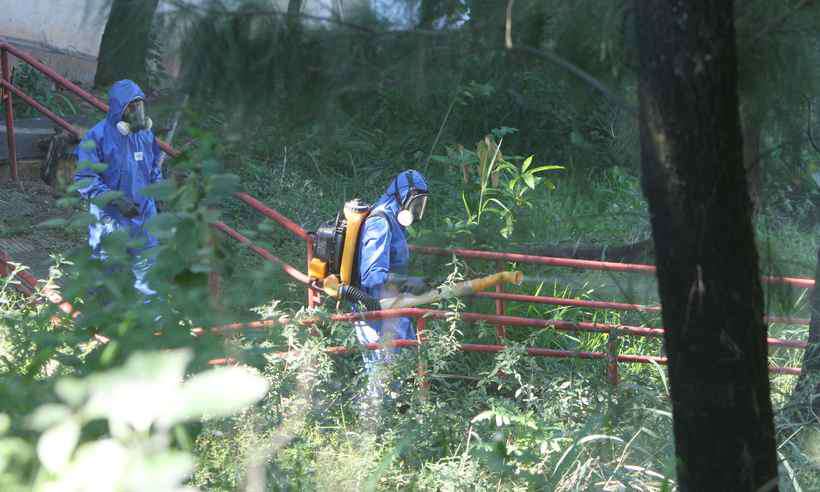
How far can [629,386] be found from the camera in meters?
4.38

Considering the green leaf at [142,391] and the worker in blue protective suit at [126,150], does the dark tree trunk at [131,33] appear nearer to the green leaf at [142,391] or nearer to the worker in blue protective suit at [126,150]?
the green leaf at [142,391]

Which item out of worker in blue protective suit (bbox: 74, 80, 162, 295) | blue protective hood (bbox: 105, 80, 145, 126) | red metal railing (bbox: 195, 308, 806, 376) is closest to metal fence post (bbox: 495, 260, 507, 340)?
red metal railing (bbox: 195, 308, 806, 376)

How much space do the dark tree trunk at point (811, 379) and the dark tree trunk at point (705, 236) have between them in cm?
188

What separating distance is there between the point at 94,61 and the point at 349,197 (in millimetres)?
4166

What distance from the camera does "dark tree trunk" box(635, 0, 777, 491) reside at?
2.47 metres

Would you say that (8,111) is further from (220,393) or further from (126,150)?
(220,393)

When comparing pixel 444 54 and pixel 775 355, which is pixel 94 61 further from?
pixel 444 54

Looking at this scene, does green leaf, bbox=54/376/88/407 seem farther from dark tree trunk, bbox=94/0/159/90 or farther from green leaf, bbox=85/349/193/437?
dark tree trunk, bbox=94/0/159/90

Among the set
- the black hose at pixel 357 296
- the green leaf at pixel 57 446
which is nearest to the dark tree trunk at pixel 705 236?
the green leaf at pixel 57 446

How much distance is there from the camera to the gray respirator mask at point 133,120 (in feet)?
19.2

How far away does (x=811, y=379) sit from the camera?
15.8 feet

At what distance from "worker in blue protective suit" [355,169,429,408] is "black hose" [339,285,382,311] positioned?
94 mm

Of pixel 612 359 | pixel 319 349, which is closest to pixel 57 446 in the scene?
pixel 319 349

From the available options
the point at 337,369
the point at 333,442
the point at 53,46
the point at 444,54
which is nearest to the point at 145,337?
the point at 444,54
